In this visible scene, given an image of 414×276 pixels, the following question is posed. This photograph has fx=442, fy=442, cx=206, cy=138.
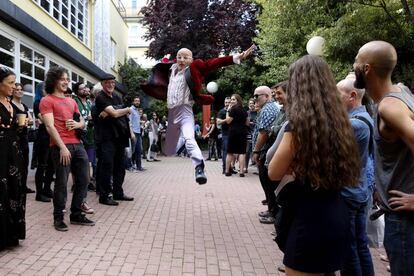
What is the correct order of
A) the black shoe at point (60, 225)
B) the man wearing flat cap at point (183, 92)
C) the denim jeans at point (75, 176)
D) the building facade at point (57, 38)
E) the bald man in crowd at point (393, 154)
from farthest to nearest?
the building facade at point (57, 38), the man wearing flat cap at point (183, 92), the black shoe at point (60, 225), the denim jeans at point (75, 176), the bald man in crowd at point (393, 154)

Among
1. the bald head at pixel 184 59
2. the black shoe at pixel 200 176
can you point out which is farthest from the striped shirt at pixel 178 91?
the black shoe at pixel 200 176

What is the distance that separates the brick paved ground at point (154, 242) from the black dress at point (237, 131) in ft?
10.7

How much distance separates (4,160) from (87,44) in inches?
700

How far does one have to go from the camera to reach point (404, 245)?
2.24m

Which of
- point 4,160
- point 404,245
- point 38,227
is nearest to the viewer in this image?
point 404,245

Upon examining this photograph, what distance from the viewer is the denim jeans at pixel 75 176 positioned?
541 cm

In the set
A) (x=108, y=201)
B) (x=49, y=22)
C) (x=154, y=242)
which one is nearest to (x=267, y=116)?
(x=154, y=242)

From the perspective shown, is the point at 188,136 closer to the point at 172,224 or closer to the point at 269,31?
the point at 172,224

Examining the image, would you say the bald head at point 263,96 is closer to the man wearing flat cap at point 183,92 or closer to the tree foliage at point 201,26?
the man wearing flat cap at point 183,92

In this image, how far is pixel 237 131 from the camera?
1152cm

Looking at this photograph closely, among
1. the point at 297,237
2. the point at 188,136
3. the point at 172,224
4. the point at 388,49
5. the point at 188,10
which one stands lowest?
the point at 172,224

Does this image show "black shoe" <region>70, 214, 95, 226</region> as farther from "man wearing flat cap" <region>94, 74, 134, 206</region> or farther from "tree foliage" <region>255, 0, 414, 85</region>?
"tree foliage" <region>255, 0, 414, 85</region>

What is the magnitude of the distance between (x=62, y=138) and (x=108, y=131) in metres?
1.65

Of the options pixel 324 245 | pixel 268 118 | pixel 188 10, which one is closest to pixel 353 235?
pixel 324 245
